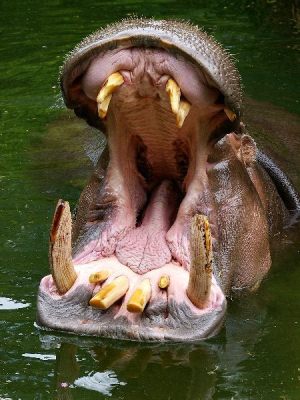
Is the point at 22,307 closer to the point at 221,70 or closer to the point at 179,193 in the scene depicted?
the point at 179,193

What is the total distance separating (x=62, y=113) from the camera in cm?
789

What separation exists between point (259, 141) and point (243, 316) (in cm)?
215

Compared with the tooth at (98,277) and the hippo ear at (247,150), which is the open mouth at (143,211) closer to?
the tooth at (98,277)

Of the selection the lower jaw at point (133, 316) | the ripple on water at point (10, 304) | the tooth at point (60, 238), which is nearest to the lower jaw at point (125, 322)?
the lower jaw at point (133, 316)

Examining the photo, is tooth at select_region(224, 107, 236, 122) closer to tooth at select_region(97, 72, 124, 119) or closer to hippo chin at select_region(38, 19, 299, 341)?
hippo chin at select_region(38, 19, 299, 341)

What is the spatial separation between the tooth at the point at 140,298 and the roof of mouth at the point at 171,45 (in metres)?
0.78

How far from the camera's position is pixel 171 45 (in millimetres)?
4074

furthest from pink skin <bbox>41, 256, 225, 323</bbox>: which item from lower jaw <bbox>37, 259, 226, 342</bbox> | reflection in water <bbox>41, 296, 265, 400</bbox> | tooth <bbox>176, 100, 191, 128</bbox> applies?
tooth <bbox>176, 100, 191, 128</bbox>

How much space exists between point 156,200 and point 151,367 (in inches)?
38.1

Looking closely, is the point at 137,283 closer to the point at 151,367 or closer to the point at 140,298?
the point at 140,298

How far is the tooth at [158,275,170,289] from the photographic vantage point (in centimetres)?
416

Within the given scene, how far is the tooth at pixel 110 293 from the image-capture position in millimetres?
4074

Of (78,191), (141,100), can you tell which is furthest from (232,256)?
(78,191)

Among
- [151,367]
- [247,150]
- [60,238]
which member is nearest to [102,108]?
[60,238]
